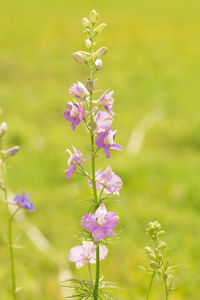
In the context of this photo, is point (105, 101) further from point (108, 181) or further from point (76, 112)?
point (108, 181)

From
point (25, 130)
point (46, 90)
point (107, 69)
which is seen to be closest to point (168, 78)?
point (107, 69)

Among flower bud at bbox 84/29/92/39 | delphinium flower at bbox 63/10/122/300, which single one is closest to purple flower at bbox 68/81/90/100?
delphinium flower at bbox 63/10/122/300

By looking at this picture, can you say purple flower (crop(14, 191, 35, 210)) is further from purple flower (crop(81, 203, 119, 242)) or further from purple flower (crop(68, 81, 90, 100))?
purple flower (crop(68, 81, 90, 100))

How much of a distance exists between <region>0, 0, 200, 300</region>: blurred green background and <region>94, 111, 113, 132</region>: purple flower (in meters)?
0.29

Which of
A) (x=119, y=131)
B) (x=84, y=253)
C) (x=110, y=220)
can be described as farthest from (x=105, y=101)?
(x=119, y=131)

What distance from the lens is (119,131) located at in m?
6.58

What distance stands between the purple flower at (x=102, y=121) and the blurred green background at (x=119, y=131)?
11.4 inches

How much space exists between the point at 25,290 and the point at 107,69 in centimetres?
623

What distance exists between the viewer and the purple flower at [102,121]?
1358mm

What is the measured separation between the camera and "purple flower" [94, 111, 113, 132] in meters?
1.36

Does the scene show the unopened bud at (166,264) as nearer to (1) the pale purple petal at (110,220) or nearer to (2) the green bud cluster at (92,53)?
(1) the pale purple petal at (110,220)

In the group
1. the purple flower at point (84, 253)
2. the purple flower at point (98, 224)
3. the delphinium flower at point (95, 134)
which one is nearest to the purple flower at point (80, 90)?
the delphinium flower at point (95, 134)

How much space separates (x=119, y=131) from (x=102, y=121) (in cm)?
523

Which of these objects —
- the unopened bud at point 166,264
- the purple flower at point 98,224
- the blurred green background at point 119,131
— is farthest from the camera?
the blurred green background at point 119,131
